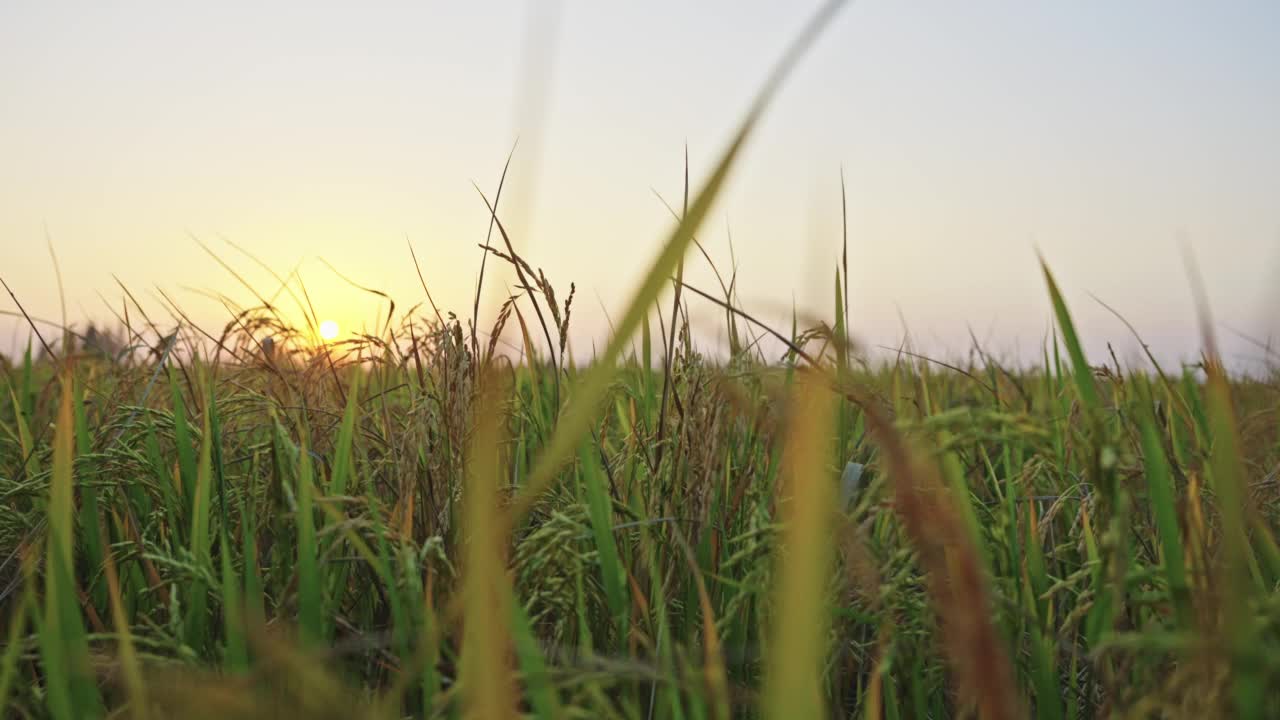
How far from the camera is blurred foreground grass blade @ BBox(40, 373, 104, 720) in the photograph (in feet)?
3.53

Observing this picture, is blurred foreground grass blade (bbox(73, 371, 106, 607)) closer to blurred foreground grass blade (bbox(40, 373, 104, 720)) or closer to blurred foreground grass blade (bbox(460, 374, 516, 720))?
blurred foreground grass blade (bbox(40, 373, 104, 720))

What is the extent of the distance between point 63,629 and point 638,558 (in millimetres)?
864

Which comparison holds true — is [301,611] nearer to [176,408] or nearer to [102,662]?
[102,662]

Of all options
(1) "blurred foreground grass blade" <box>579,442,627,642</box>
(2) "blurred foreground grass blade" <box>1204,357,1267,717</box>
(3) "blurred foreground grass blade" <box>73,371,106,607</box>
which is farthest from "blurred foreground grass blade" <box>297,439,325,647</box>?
(2) "blurred foreground grass blade" <box>1204,357,1267,717</box>

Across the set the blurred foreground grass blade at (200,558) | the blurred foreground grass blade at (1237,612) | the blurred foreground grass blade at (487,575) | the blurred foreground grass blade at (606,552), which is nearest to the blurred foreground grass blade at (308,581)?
the blurred foreground grass blade at (200,558)

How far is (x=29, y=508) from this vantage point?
Answer: 1926 mm

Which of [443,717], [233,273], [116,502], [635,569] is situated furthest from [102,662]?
[233,273]

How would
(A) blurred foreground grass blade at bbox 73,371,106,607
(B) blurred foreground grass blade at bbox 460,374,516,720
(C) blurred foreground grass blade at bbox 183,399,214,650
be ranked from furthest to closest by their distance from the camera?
1. (A) blurred foreground grass blade at bbox 73,371,106,607
2. (C) blurred foreground grass blade at bbox 183,399,214,650
3. (B) blurred foreground grass blade at bbox 460,374,516,720

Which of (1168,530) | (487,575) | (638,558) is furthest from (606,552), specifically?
(1168,530)

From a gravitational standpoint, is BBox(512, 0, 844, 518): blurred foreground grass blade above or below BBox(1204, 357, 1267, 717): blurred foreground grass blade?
above

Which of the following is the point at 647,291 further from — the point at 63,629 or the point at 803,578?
the point at 63,629

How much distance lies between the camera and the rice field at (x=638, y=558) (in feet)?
2.37

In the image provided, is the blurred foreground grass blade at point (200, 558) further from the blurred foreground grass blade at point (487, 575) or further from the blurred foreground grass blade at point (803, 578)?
the blurred foreground grass blade at point (803, 578)

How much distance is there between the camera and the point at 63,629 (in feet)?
3.84
